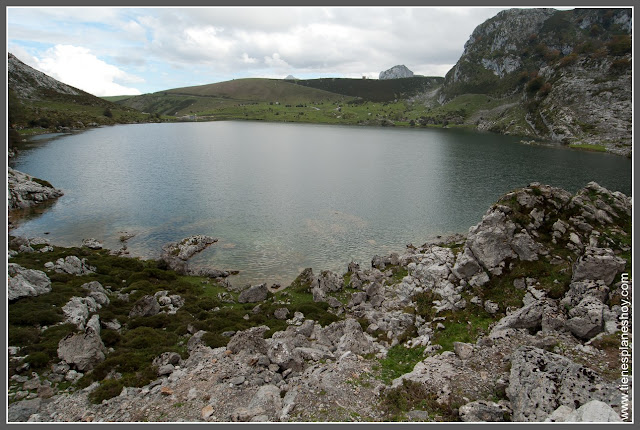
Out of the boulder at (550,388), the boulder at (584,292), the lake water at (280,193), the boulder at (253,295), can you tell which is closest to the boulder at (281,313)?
the boulder at (253,295)

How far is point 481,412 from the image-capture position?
14734mm

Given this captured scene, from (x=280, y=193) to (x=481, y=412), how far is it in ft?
228

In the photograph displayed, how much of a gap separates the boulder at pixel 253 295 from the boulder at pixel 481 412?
24423mm

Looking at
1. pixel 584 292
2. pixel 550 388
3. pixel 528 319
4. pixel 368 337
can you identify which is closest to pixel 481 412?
pixel 550 388

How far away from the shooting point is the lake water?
172 feet

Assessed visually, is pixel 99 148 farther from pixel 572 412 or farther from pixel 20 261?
pixel 572 412

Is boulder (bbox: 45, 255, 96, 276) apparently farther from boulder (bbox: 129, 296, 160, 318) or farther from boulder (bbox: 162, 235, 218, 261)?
boulder (bbox: 129, 296, 160, 318)

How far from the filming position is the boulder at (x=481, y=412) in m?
14.6

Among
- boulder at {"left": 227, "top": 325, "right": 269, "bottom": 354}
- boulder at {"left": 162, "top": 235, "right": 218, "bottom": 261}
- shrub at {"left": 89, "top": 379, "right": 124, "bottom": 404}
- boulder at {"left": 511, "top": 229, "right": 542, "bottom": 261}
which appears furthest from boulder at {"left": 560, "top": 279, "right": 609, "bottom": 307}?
boulder at {"left": 162, "top": 235, "right": 218, "bottom": 261}

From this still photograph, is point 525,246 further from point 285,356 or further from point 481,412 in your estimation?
point 285,356

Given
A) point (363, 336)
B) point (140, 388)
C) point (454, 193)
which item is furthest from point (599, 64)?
point (140, 388)

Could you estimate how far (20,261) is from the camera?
36812 mm

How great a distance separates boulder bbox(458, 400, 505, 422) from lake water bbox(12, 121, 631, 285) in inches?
1141

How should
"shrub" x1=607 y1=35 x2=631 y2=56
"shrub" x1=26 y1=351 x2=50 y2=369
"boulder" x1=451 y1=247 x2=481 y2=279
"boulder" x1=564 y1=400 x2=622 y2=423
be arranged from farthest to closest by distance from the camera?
"shrub" x1=607 y1=35 x2=631 y2=56 → "boulder" x1=451 y1=247 x2=481 y2=279 → "shrub" x1=26 y1=351 x2=50 y2=369 → "boulder" x1=564 y1=400 x2=622 y2=423
